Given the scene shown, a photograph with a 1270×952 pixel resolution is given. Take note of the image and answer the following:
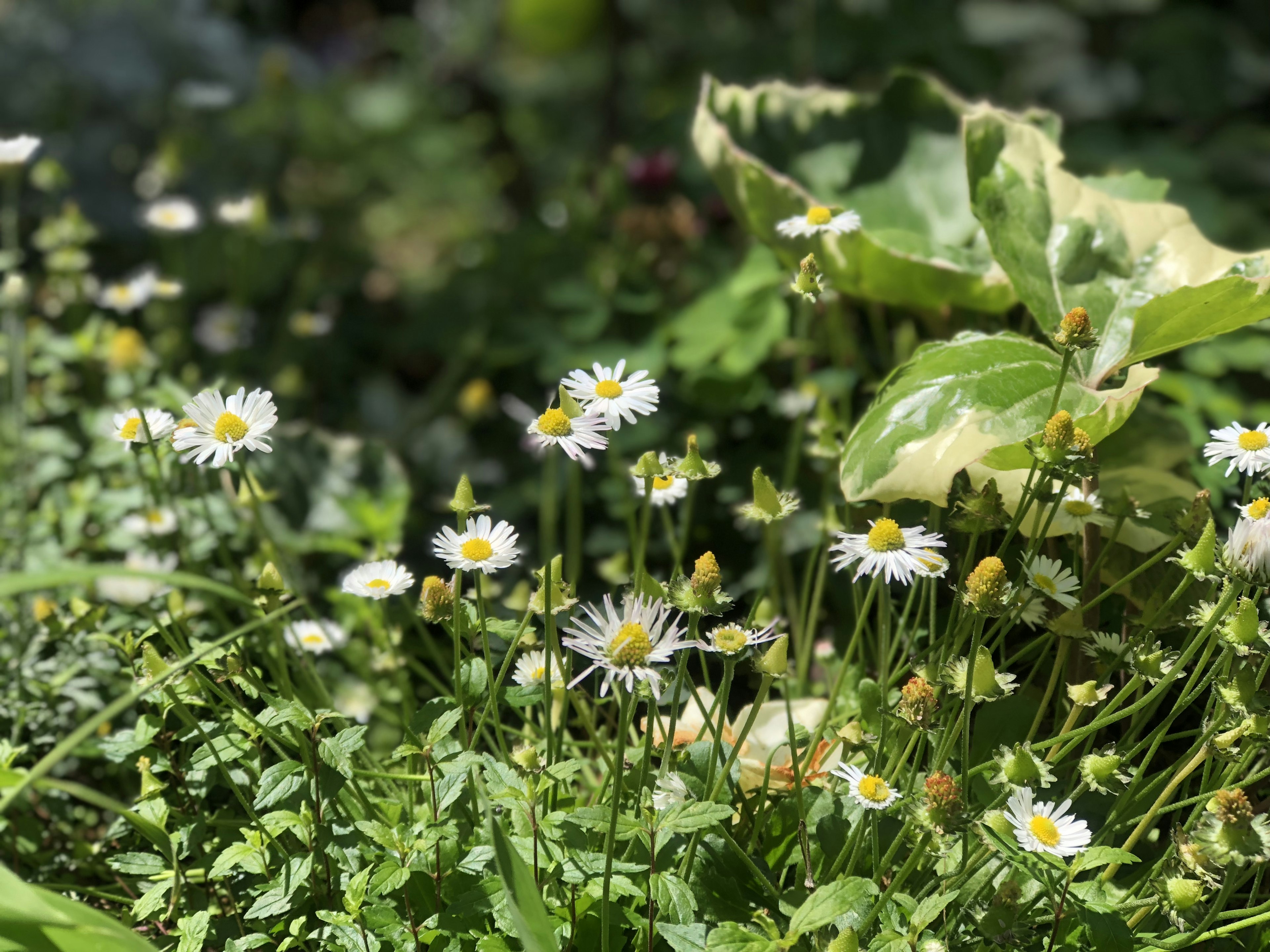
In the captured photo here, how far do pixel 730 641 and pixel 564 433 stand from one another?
0.55 feet

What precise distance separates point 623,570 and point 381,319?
1.32m

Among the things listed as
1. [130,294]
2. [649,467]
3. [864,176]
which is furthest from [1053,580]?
[130,294]

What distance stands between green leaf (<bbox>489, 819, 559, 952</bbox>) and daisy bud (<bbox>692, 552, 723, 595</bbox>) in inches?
6.6

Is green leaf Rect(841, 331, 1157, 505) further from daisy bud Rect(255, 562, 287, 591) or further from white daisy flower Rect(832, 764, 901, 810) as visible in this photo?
daisy bud Rect(255, 562, 287, 591)

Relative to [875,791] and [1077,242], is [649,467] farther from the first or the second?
[1077,242]

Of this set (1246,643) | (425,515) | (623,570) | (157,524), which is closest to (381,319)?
(425,515)

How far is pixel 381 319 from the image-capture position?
2.25 m

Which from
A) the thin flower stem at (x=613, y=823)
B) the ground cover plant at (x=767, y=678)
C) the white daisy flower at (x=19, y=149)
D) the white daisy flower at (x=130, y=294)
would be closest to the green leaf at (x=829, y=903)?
the ground cover plant at (x=767, y=678)

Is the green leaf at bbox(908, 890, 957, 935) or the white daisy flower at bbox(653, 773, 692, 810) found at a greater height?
the white daisy flower at bbox(653, 773, 692, 810)

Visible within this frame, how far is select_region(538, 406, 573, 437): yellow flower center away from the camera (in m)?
0.70

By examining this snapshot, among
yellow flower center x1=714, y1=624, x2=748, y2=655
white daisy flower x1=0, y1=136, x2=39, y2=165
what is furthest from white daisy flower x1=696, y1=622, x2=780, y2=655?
white daisy flower x1=0, y1=136, x2=39, y2=165

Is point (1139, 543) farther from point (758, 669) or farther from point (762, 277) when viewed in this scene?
point (762, 277)

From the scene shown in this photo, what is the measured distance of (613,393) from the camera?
745 millimetres

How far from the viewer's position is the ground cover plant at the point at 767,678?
0.66 metres
